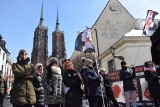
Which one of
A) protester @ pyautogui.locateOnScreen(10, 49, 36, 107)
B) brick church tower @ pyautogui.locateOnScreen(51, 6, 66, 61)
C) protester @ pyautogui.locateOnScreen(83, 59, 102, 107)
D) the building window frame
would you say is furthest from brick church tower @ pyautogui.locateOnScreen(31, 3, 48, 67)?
protester @ pyautogui.locateOnScreen(10, 49, 36, 107)

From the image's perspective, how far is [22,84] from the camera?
489 cm

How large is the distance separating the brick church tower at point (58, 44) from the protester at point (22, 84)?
114 m

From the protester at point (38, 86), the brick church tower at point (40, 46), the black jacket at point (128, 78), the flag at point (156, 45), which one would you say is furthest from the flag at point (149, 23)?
the brick church tower at point (40, 46)

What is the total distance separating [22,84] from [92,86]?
6.87ft

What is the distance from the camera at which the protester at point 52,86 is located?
5.96 m

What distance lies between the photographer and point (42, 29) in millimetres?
121062

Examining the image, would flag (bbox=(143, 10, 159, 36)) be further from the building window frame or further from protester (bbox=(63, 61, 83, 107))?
the building window frame

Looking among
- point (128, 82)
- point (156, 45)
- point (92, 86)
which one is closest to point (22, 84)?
point (92, 86)

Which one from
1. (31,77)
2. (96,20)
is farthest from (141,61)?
(31,77)

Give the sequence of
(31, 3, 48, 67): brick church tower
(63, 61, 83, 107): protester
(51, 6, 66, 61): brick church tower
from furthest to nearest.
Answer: (51, 6, 66, 61): brick church tower → (31, 3, 48, 67): brick church tower → (63, 61, 83, 107): protester

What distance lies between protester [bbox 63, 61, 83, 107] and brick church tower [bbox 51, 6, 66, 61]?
371 ft

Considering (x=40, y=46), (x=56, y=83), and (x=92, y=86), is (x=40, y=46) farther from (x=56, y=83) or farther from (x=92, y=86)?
(x=92, y=86)

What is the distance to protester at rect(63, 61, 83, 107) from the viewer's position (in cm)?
558

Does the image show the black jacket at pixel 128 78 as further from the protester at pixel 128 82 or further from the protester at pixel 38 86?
the protester at pixel 38 86
